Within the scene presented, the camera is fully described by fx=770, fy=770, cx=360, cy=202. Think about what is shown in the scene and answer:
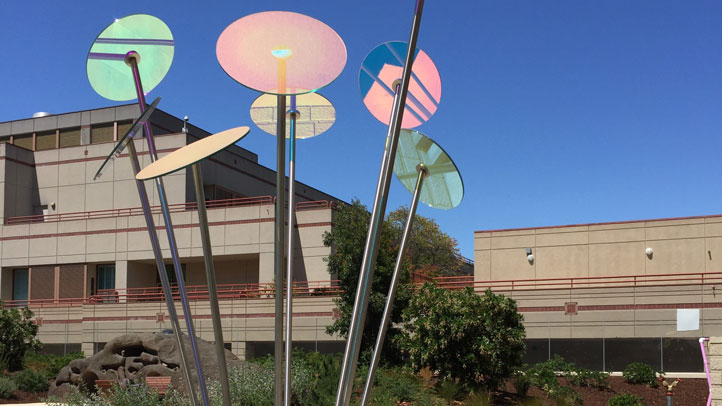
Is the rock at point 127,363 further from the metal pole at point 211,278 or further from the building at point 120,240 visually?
the metal pole at point 211,278

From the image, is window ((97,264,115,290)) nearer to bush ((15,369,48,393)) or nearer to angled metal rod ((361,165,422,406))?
bush ((15,369,48,393))

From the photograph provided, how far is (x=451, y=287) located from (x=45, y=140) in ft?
93.2

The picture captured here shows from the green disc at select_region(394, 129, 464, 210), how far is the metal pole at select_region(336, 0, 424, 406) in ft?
2.55

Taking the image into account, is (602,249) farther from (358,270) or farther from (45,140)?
(45,140)

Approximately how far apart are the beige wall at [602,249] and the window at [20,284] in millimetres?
23629

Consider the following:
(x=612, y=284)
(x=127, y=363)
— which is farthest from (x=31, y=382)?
(x=612, y=284)

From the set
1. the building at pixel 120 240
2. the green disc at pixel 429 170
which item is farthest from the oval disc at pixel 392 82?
the building at pixel 120 240

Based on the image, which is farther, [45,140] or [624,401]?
[45,140]

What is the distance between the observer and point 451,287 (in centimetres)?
2936

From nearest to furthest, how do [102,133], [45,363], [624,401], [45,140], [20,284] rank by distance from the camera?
[624,401] < [45,363] < [20,284] < [102,133] < [45,140]

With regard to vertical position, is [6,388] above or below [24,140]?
below

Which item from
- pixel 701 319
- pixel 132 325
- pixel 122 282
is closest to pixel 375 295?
pixel 701 319

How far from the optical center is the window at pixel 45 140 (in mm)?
45375

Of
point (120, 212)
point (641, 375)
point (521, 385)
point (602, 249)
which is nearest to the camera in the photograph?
point (521, 385)
